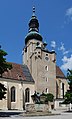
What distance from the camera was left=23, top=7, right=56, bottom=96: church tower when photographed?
6006 centimetres

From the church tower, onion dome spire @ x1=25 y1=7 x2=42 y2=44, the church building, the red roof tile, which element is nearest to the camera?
the church building

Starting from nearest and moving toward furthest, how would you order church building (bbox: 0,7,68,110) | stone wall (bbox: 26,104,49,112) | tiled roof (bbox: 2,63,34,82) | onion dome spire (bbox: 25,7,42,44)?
stone wall (bbox: 26,104,49,112), church building (bbox: 0,7,68,110), tiled roof (bbox: 2,63,34,82), onion dome spire (bbox: 25,7,42,44)

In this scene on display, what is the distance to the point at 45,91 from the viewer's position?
60.5 meters

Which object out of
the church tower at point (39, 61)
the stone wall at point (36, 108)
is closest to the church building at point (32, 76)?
the church tower at point (39, 61)

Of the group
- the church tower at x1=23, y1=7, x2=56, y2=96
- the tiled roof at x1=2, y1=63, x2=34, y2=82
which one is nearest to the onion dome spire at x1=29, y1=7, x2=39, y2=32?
the church tower at x1=23, y1=7, x2=56, y2=96

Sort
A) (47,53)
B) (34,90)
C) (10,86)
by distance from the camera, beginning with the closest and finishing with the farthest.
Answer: (10,86) → (34,90) → (47,53)

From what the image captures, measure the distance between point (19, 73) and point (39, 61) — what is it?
576 centimetres

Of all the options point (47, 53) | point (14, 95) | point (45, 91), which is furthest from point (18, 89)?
point (47, 53)

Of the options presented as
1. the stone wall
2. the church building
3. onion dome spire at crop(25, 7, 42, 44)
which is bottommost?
the stone wall

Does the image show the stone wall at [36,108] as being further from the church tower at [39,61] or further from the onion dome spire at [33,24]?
the onion dome spire at [33,24]

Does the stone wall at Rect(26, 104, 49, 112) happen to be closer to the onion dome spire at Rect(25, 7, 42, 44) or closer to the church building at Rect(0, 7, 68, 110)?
the church building at Rect(0, 7, 68, 110)

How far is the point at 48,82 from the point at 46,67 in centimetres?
377

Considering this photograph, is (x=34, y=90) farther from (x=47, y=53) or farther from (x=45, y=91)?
(x=47, y=53)

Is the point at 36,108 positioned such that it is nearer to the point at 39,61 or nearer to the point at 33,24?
the point at 39,61
